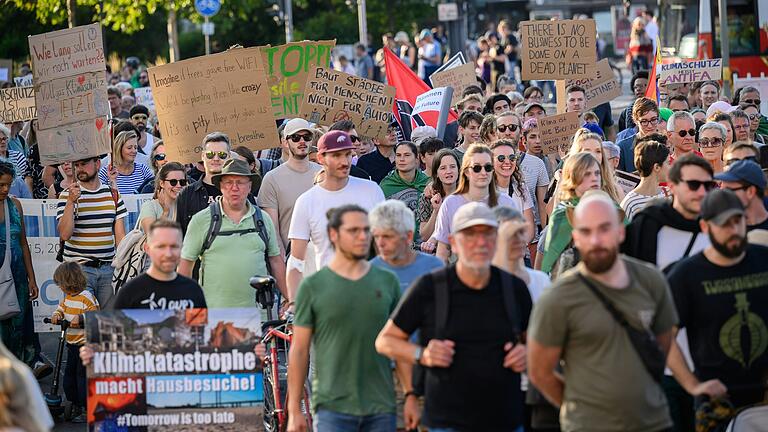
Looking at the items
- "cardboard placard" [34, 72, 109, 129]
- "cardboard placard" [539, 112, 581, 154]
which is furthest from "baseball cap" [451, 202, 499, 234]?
"cardboard placard" [539, 112, 581, 154]

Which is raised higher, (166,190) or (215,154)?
(215,154)

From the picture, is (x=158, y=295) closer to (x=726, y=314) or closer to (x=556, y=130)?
(x=726, y=314)

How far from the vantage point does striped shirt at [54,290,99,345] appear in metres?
10.5

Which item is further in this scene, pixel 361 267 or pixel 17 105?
pixel 17 105

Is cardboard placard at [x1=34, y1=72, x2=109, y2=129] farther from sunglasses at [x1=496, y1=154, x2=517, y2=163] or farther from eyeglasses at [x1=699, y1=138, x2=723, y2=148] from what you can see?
eyeglasses at [x1=699, y1=138, x2=723, y2=148]

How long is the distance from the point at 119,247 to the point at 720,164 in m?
4.30

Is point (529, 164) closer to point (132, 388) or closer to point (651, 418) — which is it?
point (132, 388)

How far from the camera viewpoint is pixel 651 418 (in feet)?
20.3

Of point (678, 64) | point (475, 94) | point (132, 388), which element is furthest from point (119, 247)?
point (678, 64)

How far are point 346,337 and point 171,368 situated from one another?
123 centimetres

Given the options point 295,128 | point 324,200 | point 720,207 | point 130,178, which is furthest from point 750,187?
point 130,178

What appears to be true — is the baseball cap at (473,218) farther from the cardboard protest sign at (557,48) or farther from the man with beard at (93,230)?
the cardboard protest sign at (557,48)

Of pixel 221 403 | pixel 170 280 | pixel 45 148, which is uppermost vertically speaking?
pixel 45 148

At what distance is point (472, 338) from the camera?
6582 mm
